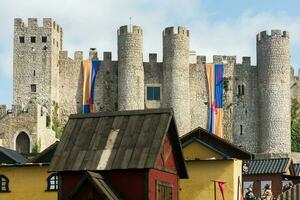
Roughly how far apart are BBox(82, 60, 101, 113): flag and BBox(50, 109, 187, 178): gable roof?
2053 inches

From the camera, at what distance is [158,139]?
33156mm

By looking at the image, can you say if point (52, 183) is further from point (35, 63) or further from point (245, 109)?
point (245, 109)

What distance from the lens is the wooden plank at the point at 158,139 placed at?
107 feet

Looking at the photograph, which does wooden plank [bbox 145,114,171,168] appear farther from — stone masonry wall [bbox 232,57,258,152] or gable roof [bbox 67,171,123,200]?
stone masonry wall [bbox 232,57,258,152]

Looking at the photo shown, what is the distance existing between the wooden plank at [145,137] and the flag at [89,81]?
173ft

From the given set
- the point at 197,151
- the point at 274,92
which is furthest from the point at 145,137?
the point at 274,92

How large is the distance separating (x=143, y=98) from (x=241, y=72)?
28.2 feet

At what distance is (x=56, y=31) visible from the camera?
88.3 m

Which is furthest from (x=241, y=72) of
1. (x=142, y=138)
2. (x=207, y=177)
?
(x=142, y=138)

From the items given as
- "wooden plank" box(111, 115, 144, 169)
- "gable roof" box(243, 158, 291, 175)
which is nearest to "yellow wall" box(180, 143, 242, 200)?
"wooden plank" box(111, 115, 144, 169)

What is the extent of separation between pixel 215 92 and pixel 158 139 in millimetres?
55656

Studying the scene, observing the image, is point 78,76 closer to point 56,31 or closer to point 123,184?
point 56,31

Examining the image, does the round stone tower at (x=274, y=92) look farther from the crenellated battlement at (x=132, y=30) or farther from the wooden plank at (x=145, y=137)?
the wooden plank at (x=145, y=137)

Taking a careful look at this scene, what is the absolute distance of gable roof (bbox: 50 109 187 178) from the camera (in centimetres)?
3288
